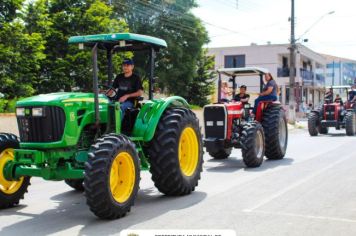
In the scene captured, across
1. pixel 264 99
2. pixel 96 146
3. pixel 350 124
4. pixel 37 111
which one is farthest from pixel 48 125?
pixel 350 124

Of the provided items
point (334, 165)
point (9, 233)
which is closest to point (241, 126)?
point (334, 165)

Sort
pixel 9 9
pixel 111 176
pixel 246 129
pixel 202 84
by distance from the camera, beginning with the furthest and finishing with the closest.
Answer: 1. pixel 202 84
2. pixel 9 9
3. pixel 246 129
4. pixel 111 176

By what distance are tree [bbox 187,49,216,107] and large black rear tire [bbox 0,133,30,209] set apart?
29.6 meters

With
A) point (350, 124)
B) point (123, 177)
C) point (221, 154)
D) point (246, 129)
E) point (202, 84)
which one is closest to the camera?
point (123, 177)

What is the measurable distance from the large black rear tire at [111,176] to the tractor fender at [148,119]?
79cm

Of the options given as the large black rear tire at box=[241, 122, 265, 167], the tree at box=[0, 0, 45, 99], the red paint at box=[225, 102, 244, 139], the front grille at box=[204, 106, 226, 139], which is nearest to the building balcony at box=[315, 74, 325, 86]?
the tree at box=[0, 0, 45, 99]

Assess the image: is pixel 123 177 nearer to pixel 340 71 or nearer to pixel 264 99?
pixel 264 99

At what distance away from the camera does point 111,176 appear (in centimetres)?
678

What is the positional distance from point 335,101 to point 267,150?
39.1 feet

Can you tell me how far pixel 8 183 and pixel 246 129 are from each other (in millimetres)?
5732

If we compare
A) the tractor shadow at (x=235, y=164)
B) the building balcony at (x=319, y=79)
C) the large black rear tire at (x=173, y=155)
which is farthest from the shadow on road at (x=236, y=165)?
the building balcony at (x=319, y=79)

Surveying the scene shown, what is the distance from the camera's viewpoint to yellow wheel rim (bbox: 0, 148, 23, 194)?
7.30 metres

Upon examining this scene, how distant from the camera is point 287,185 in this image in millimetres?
9312

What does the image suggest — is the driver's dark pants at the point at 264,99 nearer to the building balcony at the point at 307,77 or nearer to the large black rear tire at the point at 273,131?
the large black rear tire at the point at 273,131
